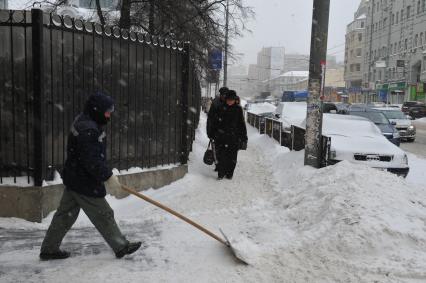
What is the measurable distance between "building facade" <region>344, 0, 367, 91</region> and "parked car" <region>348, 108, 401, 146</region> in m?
68.9

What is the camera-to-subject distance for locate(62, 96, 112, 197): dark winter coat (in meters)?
4.44

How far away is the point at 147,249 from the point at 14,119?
2.47 metres

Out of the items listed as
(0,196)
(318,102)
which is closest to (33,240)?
(0,196)

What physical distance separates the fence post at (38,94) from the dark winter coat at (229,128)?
158 inches

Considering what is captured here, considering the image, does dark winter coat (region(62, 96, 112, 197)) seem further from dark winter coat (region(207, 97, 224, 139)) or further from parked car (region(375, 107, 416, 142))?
parked car (region(375, 107, 416, 142))

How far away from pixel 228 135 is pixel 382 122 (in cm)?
1051

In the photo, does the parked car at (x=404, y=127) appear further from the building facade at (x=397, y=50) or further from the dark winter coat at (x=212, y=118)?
the building facade at (x=397, y=50)

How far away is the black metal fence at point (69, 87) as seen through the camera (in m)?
6.05

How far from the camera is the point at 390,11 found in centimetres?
6738

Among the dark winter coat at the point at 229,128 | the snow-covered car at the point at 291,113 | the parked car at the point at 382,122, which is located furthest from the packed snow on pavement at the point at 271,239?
the snow-covered car at the point at 291,113

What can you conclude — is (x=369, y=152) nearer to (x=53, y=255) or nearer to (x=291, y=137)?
(x=291, y=137)

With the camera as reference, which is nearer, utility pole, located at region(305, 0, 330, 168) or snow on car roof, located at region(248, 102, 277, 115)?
utility pole, located at region(305, 0, 330, 168)

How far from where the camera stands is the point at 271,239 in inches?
210

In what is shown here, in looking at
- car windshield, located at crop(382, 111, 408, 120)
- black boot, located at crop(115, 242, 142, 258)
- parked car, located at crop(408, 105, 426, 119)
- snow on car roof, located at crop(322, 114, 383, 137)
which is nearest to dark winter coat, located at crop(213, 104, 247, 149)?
snow on car roof, located at crop(322, 114, 383, 137)
